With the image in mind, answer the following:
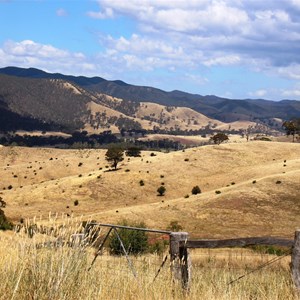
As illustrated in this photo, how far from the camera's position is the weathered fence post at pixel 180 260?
8.83 metres

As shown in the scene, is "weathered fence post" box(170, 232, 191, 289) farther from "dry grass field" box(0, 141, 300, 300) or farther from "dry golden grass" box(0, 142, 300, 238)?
"dry golden grass" box(0, 142, 300, 238)

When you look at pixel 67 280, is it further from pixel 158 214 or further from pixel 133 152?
pixel 133 152

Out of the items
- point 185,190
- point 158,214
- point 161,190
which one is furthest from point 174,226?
point 185,190

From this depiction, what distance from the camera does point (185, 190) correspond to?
74875 millimetres

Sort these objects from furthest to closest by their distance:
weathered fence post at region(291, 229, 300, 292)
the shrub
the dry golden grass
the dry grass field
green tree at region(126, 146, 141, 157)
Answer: green tree at region(126, 146, 141, 157) → the dry golden grass → the shrub → weathered fence post at region(291, 229, 300, 292) → the dry grass field

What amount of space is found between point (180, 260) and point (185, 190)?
66122 mm

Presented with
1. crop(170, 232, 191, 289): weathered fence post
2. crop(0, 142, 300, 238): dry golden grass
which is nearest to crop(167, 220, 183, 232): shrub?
crop(0, 142, 300, 238): dry golden grass

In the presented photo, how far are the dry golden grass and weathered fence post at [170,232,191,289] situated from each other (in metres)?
35.9

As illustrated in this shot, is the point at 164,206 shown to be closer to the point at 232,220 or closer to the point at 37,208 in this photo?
the point at 232,220

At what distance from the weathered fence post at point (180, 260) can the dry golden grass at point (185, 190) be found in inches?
1412

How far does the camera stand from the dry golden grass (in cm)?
5047

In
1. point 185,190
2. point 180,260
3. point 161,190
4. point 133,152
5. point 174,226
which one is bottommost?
point 161,190

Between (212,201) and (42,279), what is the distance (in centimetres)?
4985

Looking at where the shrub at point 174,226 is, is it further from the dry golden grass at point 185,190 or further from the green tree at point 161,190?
the green tree at point 161,190
